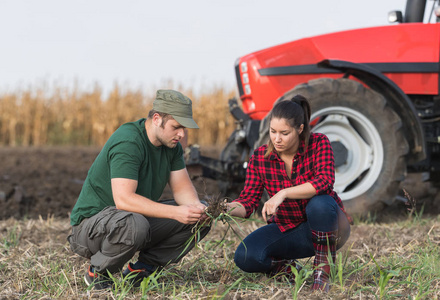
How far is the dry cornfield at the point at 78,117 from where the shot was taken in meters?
14.2

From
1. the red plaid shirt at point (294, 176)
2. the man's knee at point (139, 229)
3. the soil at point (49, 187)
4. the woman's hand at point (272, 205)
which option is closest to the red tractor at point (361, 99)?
the soil at point (49, 187)

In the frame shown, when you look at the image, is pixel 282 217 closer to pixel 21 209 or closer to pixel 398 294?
pixel 398 294

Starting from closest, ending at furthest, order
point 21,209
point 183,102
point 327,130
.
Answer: point 183,102
point 327,130
point 21,209

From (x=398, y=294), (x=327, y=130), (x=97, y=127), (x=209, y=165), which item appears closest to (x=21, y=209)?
(x=209, y=165)

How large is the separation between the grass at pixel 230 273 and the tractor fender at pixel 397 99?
0.68m

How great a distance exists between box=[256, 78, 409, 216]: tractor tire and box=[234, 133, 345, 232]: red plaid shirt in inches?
63.7

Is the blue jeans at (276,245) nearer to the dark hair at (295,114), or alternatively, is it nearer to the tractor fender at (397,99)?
the dark hair at (295,114)

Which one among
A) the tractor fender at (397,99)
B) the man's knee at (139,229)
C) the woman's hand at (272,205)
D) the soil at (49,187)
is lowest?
the soil at (49,187)

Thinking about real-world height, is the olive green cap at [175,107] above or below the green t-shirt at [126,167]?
above

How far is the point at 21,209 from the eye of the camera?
623 cm

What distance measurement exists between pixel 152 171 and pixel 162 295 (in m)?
0.73

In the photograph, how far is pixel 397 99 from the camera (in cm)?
488

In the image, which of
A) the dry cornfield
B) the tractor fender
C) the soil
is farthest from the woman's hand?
the dry cornfield

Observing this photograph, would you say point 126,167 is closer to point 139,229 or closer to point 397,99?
point 139,229
